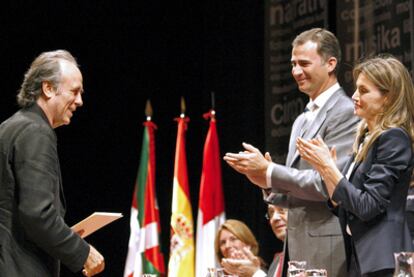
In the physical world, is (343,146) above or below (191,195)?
above

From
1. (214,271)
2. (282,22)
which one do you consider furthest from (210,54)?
(214,271)

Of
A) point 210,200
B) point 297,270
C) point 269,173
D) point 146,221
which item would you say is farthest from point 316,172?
point 146,221

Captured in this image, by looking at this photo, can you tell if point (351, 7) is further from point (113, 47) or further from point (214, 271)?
point (214, 271)

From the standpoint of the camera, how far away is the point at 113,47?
23.4 ft

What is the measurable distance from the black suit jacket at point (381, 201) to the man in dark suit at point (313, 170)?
1.51 feet


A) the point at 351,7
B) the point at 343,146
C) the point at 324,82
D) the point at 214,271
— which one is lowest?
the point at 214,271

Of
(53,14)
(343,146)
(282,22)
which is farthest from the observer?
(53,14)

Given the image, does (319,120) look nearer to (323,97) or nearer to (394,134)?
(323,97)

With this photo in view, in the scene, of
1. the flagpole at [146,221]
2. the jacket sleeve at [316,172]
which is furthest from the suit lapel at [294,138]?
the flagpole at [146,221]

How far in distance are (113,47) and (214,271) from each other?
182 inches

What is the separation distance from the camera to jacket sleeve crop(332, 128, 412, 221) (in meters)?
2.85

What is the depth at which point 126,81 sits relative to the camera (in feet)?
23.4

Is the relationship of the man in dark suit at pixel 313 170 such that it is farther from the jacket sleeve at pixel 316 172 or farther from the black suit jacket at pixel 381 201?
the black suit jacket at pixel 381 201

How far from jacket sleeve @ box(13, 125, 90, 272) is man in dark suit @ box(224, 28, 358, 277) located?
752 mm
